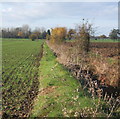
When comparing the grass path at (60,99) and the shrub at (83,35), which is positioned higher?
the shrub at (83,35)

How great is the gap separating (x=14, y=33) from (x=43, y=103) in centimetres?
11115

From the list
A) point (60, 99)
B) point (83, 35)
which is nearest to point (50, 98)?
point (60, 99)

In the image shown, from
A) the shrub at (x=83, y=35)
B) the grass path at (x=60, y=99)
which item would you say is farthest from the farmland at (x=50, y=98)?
the shrub at (x=83, y=35)

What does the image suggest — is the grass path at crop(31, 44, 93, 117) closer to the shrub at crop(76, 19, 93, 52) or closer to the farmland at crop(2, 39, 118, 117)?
the farmland at crop(2, 39, 118, 117)

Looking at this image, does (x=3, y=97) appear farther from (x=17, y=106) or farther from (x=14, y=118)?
(x=14, y=118)

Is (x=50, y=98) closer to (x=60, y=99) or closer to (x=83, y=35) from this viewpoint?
(x=60, y=99)

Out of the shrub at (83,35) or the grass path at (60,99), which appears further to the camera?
the shrub at (83,35)

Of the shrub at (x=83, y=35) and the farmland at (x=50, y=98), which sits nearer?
the farmland at (x=50, y=98)

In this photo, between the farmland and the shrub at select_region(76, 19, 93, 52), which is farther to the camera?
the shrub at select_region(76, 19, 93, 52)

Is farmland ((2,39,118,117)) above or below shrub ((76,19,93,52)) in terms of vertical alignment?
below

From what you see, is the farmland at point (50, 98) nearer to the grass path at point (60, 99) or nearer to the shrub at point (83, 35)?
the grass path at point (60, 99)

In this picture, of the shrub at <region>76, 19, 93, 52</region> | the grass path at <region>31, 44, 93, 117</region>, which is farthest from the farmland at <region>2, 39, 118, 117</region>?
the shrub at <region>76, 19, 93, 52</region>

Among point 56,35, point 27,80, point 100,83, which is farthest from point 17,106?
point 56,35

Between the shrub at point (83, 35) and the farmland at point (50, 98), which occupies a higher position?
the shrub at point (83, 35)
